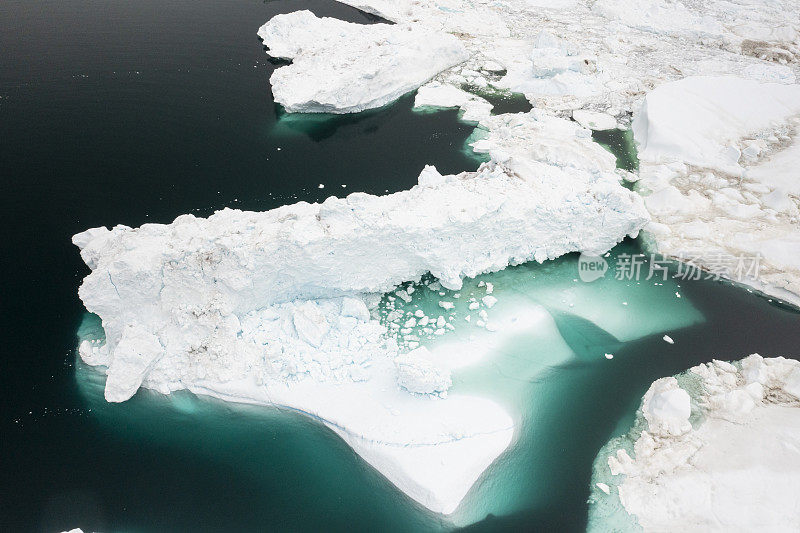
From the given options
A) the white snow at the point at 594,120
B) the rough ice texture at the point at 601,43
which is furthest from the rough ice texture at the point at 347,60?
the white snow at the point at 594,120

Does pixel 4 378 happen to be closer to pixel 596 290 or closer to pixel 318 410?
pixel 318 410

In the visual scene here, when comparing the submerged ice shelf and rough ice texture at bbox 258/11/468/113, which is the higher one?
rough ice texture at bbox 258/11/468/113

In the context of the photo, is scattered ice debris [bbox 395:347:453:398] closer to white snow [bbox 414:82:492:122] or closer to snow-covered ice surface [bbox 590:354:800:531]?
snow-covered ice surface [bbox 590:354:800:531]

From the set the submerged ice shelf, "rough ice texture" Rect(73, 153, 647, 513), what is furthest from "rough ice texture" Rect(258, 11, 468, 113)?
the submerged ice shelf

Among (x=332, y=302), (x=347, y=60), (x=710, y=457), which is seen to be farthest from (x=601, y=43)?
(x=710, y=457)

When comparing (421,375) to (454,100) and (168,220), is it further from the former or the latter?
(454,100)

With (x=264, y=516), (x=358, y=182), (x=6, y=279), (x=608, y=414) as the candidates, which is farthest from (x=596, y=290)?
(x=6, y=279)

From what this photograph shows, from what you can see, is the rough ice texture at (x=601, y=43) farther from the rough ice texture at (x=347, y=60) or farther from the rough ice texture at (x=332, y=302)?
the rough ice texture at (x=332, y=302)
